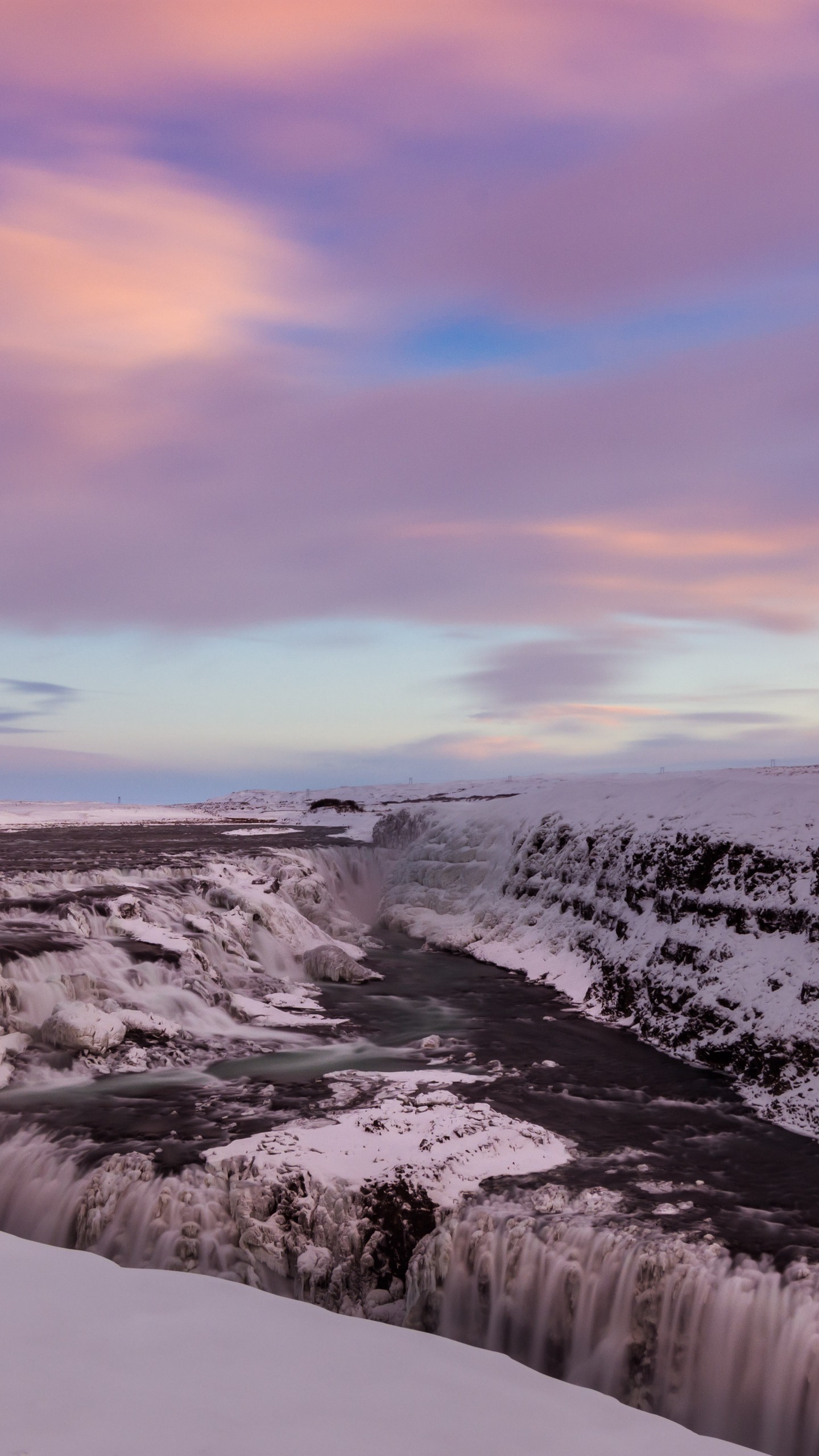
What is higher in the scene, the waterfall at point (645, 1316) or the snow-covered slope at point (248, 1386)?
the snow-covered slope at point (248, 1386)

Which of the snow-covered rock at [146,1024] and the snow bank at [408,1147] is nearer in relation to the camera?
the snow bank at [408,1147]

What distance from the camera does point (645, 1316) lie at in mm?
8305

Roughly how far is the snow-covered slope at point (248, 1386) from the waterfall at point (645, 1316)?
0.95 metres

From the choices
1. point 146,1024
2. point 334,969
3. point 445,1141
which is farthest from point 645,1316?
point 334,969

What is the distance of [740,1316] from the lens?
8.24 meters

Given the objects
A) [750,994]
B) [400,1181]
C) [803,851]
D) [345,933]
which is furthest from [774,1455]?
[345,933]

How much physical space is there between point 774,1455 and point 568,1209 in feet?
8.16

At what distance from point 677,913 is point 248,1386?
13.7 m

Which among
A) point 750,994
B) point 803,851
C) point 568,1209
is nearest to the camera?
point 568,1209

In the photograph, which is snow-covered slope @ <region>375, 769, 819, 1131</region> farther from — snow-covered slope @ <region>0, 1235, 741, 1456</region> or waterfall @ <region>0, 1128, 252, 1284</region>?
waterfall @ <region>0, 1128, 252, 1284</region>

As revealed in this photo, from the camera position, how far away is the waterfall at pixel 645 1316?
7.82 m

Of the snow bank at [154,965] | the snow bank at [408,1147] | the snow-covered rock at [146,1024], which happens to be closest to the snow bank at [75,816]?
the snow bank at [154,965]

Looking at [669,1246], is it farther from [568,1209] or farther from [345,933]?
[345,933]

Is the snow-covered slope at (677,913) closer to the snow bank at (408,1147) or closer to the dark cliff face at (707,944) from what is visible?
the dark cliff face at (707,944)
